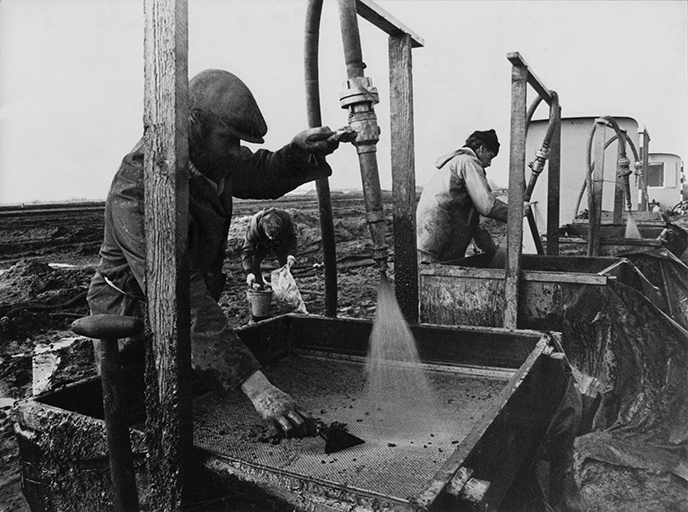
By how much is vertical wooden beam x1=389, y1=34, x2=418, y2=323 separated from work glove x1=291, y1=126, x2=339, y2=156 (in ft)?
1.49

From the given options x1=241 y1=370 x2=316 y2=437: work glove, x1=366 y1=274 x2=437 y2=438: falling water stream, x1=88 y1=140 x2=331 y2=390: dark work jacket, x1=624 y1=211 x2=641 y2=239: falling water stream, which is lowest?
x1=366 y1=274 x2=437 y2=438: falling water stream

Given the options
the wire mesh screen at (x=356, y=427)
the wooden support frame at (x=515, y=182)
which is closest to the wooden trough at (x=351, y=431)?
the wire mesh screen at (x=356, y=427)

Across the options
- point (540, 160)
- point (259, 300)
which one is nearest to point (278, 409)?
point (540, 160)

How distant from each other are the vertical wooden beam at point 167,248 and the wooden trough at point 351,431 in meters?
0.08

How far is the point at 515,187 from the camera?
3266 millimetres

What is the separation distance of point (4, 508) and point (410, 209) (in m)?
2.50

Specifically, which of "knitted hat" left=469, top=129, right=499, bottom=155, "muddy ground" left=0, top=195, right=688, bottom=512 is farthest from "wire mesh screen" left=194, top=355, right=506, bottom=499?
"knitted hat" left=469, top=129, right=499, bottom=155

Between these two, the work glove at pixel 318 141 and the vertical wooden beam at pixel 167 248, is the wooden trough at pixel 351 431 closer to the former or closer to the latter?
the vertical wooden beam at pixel 167 248

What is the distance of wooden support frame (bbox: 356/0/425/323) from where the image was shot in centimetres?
261

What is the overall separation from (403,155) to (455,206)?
6.61 feet

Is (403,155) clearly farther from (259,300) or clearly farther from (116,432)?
(259,300)

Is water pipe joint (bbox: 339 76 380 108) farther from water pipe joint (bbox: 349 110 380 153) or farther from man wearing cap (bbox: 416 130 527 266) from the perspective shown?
man wearing cap (bbox: 416 130 527 266)

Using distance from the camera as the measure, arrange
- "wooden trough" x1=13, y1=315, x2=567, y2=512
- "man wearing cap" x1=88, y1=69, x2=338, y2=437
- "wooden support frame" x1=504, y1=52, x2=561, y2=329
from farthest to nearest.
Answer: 1. "wooden support frame" x1=504, y1=52, x2=561, y2=329
2. "man wearing cap" x1=88, y1=69, x2=338, y2=437
3. "wooden trough" x1=13, y1=315, x2=567, y2=512

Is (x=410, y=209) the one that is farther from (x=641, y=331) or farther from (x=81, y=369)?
(x=81, y=369)
